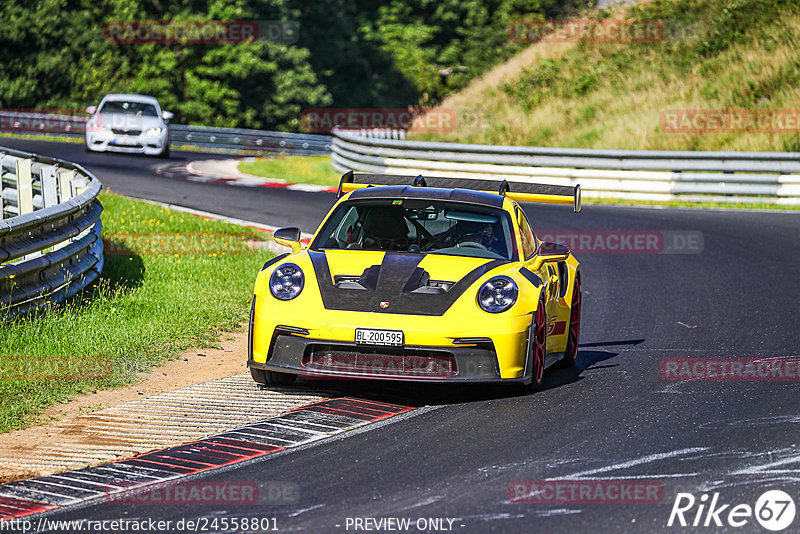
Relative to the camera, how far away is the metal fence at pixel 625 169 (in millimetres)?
22016

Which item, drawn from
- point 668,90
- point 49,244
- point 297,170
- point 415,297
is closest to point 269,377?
point 415,297

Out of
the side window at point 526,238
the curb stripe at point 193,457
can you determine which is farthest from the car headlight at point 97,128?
the curb stripe at point 193,457

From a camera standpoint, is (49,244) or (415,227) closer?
(415,227)

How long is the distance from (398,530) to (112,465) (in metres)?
1.89

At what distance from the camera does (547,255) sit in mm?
8453

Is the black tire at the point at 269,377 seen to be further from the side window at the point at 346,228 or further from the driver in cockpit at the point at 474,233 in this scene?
the driver in cockpit at the point at 474,233

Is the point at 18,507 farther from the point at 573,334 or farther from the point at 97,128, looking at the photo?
the point at 97,128

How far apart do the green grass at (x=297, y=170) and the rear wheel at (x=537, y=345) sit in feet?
58.6

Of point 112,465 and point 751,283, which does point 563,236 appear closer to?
point 751,283

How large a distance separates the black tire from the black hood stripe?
2.51ft

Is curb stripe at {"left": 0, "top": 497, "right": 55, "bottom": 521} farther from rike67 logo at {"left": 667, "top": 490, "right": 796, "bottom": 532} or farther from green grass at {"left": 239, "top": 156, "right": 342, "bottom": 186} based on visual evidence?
green grass at {"left": 239, "top": 156, "right": 342, "bottom": 186}

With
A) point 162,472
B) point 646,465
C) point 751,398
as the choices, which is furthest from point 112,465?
point 751,398

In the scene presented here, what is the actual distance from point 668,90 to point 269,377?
24.9 metres

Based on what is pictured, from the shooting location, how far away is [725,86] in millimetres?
29719
